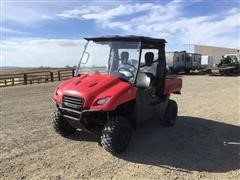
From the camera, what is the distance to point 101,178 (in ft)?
17.2

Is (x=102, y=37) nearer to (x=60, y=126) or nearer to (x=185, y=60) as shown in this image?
(x=60, y=126)

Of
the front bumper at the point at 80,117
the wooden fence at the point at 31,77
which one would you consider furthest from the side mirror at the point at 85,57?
the wooden fence at the point at 31,77

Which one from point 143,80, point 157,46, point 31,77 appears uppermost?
point 157,46

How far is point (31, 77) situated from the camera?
82.6 ft

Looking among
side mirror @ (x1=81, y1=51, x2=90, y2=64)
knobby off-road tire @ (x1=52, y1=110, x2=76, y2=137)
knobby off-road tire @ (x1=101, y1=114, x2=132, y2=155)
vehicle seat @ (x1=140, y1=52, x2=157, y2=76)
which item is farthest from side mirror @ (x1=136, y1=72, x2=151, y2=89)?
knobby off-road tire @ (x1=52, y1=110, x2=76, y2=137)

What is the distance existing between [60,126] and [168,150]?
2296 millimetres

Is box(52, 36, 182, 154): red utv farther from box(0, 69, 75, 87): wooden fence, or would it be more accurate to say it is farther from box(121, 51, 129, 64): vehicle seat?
box(0, 69, 75, 87): wooden fence

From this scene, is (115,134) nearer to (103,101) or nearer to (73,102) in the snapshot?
(103,101)

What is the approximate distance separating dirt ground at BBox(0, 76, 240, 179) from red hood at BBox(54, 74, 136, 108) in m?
1.01

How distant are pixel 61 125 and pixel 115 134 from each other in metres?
1.61

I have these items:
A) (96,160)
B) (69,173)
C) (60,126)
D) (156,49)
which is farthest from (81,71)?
(69,173)

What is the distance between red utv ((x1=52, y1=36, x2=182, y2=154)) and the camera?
20.0 ft

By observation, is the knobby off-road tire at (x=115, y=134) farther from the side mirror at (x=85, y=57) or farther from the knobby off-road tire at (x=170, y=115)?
the knobby off-road tire at (x=170, y=115)

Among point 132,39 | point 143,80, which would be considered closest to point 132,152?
point 143,80
